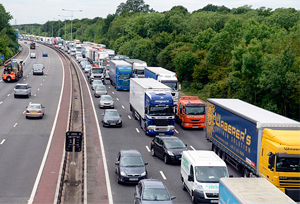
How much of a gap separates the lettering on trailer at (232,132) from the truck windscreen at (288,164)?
243 centimetres

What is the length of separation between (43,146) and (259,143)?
16773 millimetres

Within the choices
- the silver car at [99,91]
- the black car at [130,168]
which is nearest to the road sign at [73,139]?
the black car at [130,168]

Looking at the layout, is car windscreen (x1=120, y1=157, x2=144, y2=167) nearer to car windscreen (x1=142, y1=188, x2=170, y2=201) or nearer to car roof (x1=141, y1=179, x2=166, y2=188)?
car roof (x1=141, y1=179, x2=166, y2=188)

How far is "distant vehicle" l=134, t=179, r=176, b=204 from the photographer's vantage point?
66.2 feet

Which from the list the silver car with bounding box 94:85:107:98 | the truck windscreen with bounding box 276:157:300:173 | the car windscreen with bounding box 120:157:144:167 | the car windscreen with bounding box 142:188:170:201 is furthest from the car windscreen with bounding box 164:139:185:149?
the silver car with bounding box 94:85:107:98

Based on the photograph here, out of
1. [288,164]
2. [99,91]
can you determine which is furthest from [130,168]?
[99,91]

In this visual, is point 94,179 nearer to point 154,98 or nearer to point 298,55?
point 154,98

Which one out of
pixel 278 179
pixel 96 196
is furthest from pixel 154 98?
pixel 278 179

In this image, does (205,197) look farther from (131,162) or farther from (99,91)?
(99,91)

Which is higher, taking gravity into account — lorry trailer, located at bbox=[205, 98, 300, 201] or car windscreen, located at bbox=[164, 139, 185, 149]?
lorry trailer, located at bbox=[205, 98, 300, 201]

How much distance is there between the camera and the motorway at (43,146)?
24.1 metres

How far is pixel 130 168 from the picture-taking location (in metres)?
25.7

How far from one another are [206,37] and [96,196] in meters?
59.0

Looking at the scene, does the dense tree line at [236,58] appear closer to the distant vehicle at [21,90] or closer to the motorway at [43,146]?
the motorway at [43,146]
